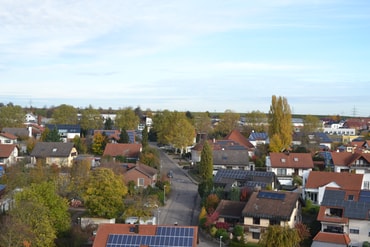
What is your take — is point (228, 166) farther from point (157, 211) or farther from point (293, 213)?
point (293, 213)

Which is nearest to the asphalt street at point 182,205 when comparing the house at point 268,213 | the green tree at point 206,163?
the green tree at point 206,163

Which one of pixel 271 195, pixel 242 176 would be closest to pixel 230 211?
pixel 271 195

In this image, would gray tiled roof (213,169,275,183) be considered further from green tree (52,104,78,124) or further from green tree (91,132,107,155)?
green tree (52,104,78,124)

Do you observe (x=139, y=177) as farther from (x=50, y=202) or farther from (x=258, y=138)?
(x=258, y=138)

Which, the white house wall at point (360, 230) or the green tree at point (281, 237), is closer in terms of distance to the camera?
the green tree at point (281, 237)

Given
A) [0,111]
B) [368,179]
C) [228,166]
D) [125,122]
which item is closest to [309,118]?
[125,122]

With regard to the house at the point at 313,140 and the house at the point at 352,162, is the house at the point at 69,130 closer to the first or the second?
the house at the point at 313,140

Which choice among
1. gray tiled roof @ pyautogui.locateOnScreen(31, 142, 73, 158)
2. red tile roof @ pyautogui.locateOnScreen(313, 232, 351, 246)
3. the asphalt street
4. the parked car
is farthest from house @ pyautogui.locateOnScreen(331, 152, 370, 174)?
gray tiled roof @ pyautogui.locateOnScreen(31, 142, 73, 158)
